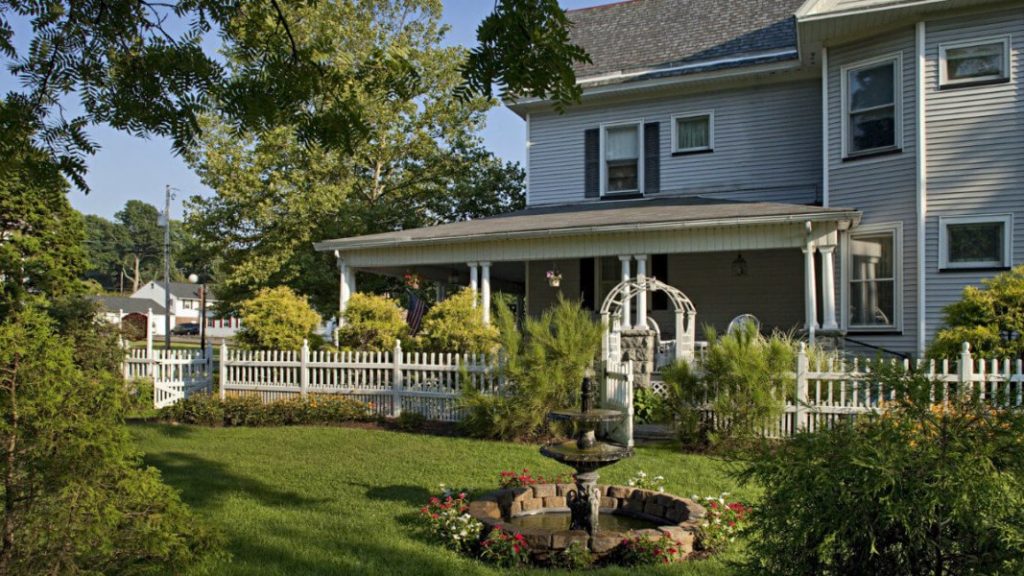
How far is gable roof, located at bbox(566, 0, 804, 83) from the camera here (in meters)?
16.9

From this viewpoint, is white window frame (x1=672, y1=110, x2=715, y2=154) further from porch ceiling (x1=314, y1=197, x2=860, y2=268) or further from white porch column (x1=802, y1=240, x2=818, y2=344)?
white porch column (x1=802, y1=240, x2=818, y2=344)

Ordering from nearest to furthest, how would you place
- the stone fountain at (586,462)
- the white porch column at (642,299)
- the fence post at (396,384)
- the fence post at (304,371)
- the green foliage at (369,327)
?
the stone fountain at (586,462) → the fence post at (396,384) → the fence post at (304,371) → the white porch column at (642,299) → the green foliage at (369,327)

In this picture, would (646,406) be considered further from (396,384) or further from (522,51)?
(522,51)

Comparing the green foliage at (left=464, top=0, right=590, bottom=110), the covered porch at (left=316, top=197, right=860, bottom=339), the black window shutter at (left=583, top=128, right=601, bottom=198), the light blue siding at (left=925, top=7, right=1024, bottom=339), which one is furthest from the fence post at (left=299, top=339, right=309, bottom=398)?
the green foliage at (left=464, top=0, right=590, bottom=110)

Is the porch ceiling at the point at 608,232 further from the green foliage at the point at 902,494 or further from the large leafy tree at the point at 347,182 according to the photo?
the green foliage at the point at 902,494

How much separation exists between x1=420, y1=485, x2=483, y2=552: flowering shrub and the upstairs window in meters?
11.0

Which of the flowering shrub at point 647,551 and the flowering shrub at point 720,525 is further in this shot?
the flowering shrub at point 720,525

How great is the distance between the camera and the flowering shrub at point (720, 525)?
5.93 metres

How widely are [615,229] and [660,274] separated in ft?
13.0

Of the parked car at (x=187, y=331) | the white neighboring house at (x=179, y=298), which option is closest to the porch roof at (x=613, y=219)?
the parked car at (x=187, y=331)

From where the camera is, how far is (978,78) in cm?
1305

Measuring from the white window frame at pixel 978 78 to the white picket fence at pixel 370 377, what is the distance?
9.21 meters

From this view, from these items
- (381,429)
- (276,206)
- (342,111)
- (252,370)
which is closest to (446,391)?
(381,429)

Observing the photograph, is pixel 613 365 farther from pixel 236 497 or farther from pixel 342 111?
pixel 342 111
